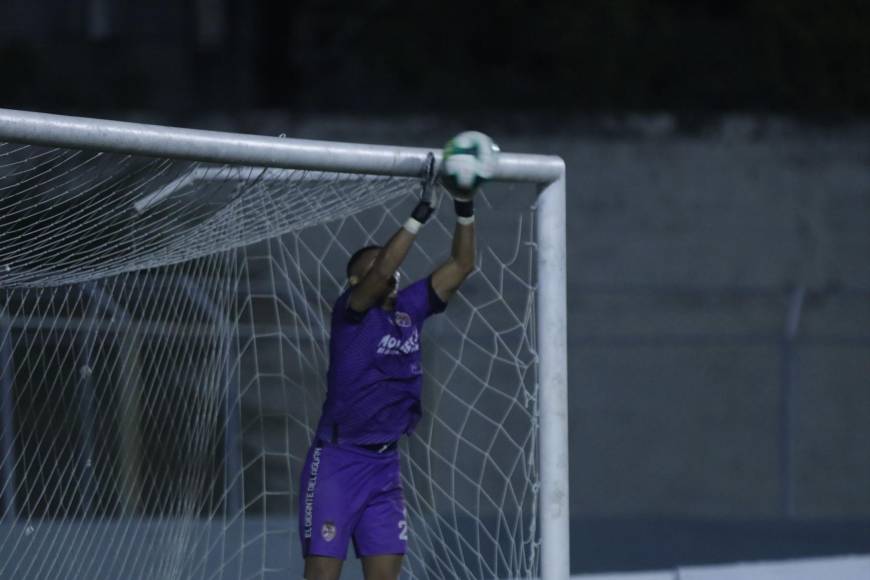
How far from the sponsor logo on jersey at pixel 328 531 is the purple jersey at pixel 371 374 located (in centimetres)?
29

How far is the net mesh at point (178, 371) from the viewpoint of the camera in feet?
14.5

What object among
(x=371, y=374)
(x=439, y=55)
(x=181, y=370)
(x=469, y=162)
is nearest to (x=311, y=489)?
(x=371, y=374)

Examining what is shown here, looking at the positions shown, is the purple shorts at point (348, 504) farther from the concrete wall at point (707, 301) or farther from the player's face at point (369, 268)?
the concrete wall at point (707, 301)

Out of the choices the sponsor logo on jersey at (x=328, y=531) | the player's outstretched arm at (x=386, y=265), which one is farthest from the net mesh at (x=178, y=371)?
the sponsor logo on jersey at (x=328, y=531)

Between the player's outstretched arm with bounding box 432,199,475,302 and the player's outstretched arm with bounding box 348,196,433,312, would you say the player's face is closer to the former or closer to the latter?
the player's outstretched arm with bounding box 348,196,433,312

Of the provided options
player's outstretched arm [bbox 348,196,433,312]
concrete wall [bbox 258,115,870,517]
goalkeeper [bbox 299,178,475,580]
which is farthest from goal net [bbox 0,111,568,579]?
concrete wall [bbox 258,115,870,517]

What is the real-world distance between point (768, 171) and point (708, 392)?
1.75 metres

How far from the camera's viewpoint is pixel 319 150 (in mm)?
4129

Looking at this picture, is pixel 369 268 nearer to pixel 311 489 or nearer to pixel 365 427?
pixel 365 427

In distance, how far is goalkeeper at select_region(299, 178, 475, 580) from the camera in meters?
4.50

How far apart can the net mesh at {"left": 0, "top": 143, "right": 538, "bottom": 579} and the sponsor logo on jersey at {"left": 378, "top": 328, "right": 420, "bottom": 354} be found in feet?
1.56

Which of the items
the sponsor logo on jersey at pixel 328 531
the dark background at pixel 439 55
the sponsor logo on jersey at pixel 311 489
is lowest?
the sponsor logo on jersey at pixel 328 531

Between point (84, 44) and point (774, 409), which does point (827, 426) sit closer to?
point (774, 409)

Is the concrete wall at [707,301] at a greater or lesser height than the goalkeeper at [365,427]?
greater
